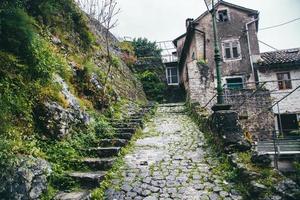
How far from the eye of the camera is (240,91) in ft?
54.3

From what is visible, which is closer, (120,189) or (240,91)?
(120,189)

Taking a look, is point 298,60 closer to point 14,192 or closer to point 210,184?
point 210,184

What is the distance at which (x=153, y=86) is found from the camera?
24234mm

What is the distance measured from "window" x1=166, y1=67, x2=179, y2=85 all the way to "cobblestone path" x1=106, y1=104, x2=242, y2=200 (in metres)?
16.8

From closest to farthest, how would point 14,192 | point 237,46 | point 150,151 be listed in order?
point 14,192 < point 150,151 < point 237,46

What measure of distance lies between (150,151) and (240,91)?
10.7 metres

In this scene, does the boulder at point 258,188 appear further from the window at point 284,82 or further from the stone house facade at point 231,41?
the window at point 284,82

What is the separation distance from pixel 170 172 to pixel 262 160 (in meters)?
2.08

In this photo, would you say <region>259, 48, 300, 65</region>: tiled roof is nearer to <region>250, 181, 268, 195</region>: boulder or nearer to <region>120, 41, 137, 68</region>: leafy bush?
<region>120, 41, 137, 68</region>: leafy bush

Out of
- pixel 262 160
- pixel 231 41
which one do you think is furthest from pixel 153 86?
pixel 262 160

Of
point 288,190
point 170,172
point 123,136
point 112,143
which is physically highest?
point 123,136

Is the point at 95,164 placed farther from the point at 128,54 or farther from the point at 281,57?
the point at 128,54

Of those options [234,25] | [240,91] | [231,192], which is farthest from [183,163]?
[234,25]

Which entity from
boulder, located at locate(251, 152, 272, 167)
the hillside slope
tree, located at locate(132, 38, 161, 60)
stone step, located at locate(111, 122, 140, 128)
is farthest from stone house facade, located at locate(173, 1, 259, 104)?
boulder, located at locate(251, 152, 272, 167)
